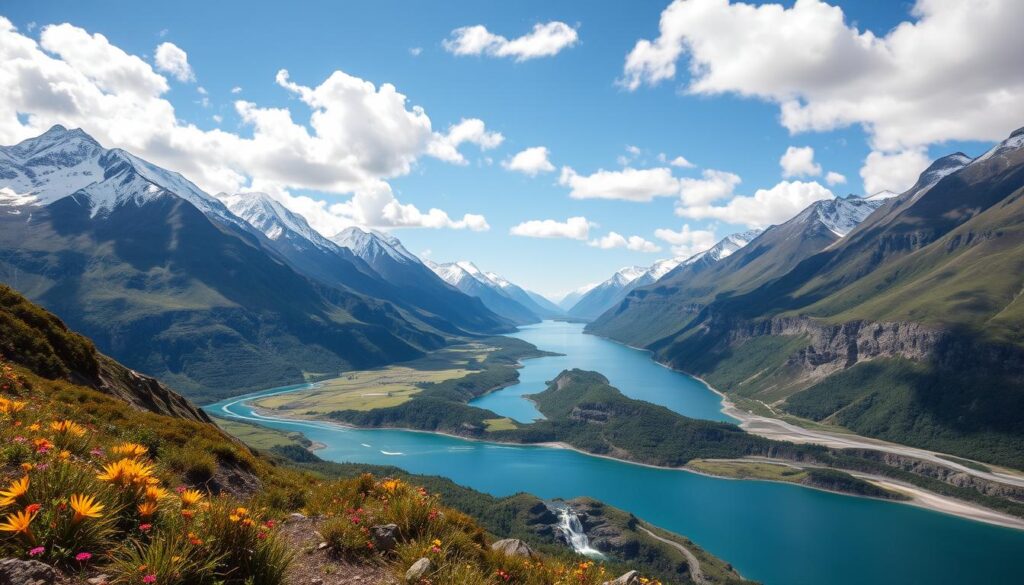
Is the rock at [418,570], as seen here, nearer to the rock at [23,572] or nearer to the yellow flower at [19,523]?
the rock at [23,572]

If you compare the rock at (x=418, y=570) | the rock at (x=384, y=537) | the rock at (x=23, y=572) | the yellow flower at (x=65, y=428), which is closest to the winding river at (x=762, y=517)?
the rock at (x=384, y=537)

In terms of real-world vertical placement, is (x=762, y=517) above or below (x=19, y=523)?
below

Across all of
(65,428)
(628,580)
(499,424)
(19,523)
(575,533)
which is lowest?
(499,424)

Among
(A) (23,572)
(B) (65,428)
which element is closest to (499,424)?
(B) (65,428)

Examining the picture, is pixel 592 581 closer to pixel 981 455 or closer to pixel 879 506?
pixel 879 506

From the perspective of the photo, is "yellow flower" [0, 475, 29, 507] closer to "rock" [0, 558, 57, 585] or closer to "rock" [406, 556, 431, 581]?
"rock" [0, 558, 57, 585]

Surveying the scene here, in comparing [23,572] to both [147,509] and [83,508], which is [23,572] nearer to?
[83,508]
